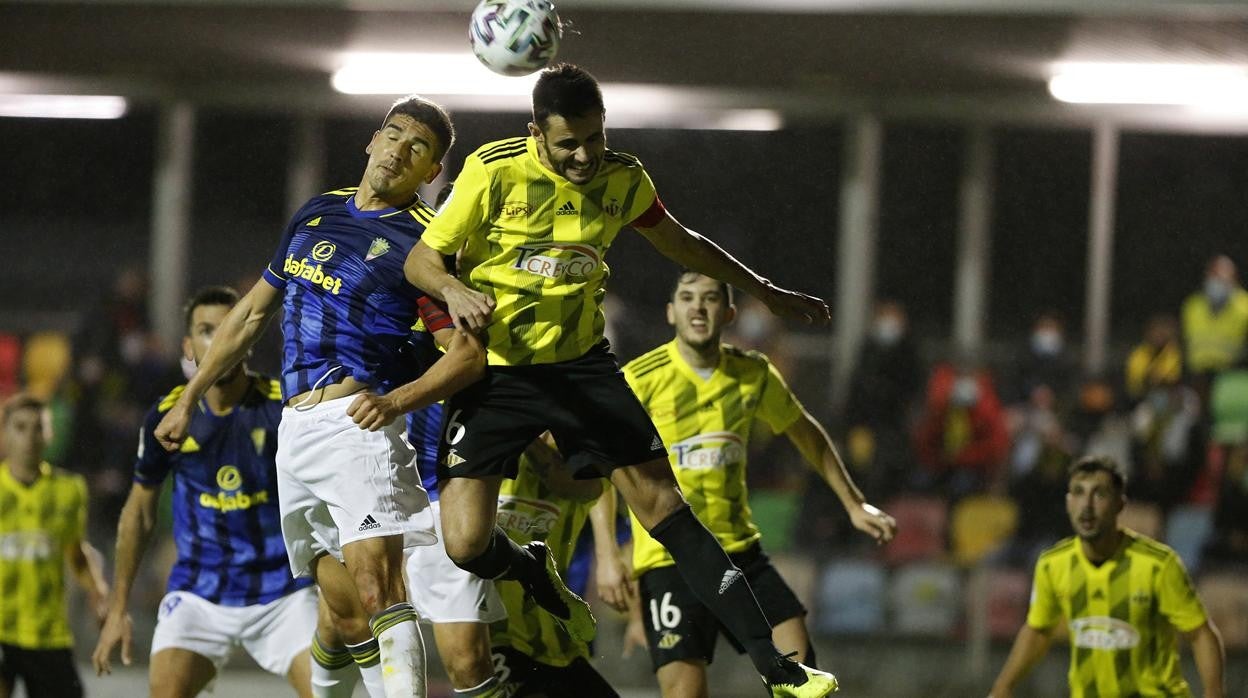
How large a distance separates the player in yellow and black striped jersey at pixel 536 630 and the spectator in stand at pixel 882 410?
5.15 meters

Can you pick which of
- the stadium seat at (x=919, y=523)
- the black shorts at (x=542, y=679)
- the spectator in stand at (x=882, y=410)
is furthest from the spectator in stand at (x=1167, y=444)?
the black shorts at (x=542, y=679)

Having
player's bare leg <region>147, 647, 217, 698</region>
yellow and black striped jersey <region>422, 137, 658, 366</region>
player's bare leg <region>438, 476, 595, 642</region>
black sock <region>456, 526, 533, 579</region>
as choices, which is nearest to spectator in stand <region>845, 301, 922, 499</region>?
player's bare leg <region>147, 647, 217, 698</region>

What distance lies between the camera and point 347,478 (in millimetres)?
4445

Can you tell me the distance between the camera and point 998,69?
11.1 m

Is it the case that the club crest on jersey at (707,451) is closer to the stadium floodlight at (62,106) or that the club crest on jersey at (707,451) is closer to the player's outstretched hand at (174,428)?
the player's outstretched hand at (174,428)

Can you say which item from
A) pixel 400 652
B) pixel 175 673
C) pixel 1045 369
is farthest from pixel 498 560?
pixel 1045 369

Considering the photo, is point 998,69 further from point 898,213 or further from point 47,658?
point 47,658

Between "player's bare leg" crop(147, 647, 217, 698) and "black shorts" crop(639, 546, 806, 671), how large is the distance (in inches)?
63.0

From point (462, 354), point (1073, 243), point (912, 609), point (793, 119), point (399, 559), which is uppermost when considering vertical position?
point (793, 119)

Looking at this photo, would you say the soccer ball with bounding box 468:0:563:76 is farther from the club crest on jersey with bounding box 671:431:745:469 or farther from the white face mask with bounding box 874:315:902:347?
the white face mask with bounding box 874:315:902:347

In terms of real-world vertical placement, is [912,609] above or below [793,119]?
below

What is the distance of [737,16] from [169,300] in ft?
15.9

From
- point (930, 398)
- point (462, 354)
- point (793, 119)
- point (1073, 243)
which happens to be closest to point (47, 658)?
point (462, 354)

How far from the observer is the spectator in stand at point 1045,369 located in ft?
36.4
